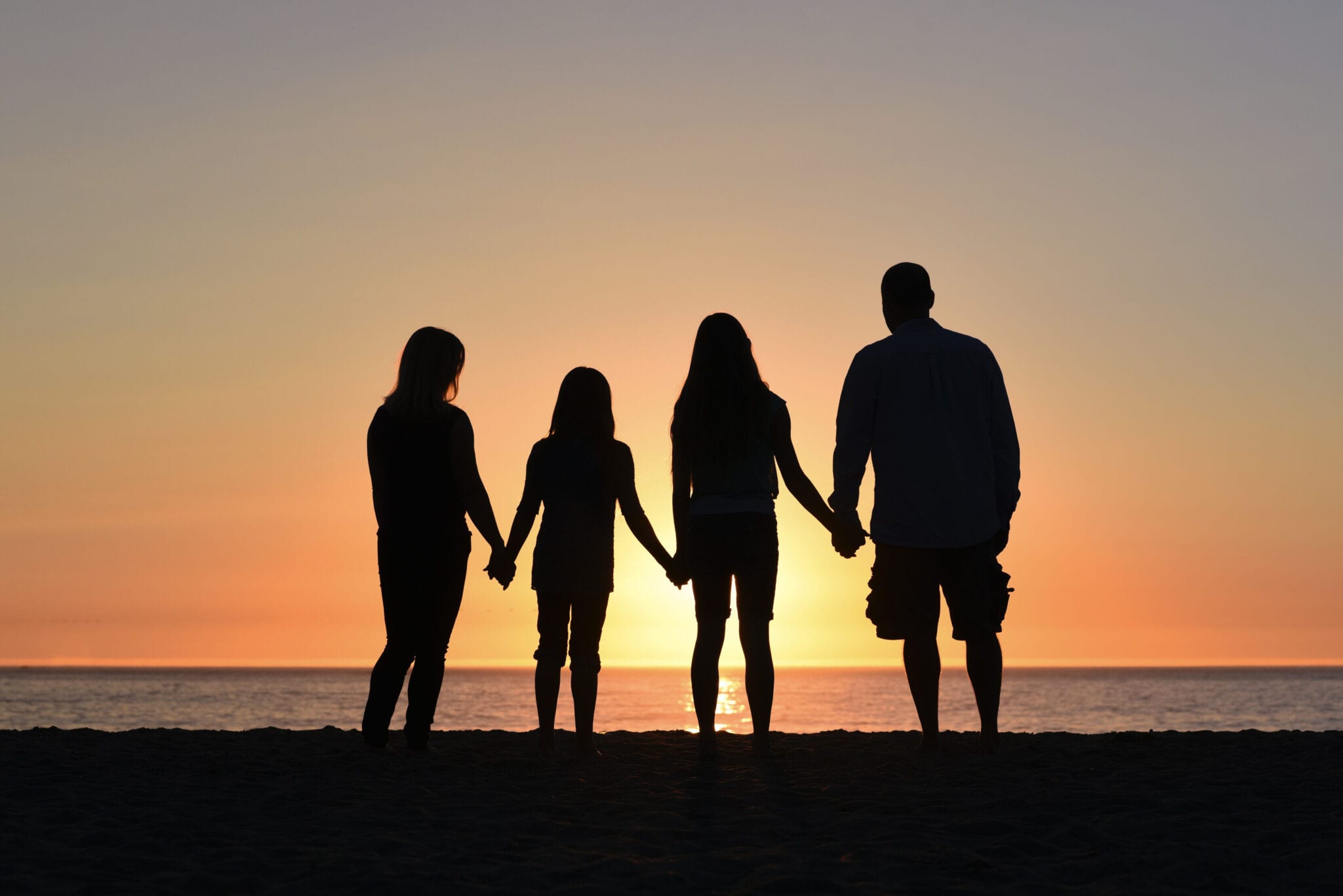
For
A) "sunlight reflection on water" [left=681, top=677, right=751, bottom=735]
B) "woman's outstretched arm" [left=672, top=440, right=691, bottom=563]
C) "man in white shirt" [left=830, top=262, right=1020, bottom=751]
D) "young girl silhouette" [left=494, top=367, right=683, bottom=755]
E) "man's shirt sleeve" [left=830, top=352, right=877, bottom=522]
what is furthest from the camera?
"sunlight reflection on water" [left=681, top=677, right=751, bottom=735]

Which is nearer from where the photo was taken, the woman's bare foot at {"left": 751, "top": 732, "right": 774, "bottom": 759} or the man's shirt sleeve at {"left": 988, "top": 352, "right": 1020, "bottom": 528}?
the man's shirt sleeve at {"left": 988, "top": 352, "right": 1020, "bottom": 528}

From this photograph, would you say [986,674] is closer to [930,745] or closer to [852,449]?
[930,745]

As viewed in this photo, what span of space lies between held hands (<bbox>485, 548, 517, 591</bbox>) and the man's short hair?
8.66 ft

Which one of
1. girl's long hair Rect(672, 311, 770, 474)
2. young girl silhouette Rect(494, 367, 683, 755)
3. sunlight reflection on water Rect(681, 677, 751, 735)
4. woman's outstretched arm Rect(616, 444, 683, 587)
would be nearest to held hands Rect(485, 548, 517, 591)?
young girl silhouette Rect(494, 367, 683, 755)

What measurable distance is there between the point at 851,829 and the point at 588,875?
117 cm

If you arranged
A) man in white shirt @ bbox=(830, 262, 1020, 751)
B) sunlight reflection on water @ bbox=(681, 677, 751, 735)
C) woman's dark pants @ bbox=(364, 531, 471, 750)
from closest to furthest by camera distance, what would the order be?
1. man in white shirt @ bbox=(830, 262, 1020, 751)
2. woman's dark pants @ bbox=(364, 531, 471, 750)
3. sunlight reflection on water @ bbox=(681, 677, 751, 735)

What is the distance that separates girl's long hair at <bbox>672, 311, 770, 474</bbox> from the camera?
20.5ft

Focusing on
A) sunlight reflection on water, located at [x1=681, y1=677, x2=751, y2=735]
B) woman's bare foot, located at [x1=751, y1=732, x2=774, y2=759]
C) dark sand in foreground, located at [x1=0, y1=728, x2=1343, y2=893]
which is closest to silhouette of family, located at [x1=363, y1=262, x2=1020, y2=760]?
woman's bare foot, located at [x1=751, y1=732, x2=774, y2=759]

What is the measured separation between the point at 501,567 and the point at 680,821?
268cm

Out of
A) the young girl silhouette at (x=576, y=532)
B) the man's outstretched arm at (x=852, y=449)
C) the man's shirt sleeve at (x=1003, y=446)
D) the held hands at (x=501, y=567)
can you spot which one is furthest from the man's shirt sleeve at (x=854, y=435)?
the held hands at (x=501, y=567)

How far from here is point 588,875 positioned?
12.3 ft

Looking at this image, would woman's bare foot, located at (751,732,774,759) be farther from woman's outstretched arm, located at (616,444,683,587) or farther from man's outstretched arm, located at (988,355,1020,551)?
man's outstretched arm, located at (988,355,1020,551)

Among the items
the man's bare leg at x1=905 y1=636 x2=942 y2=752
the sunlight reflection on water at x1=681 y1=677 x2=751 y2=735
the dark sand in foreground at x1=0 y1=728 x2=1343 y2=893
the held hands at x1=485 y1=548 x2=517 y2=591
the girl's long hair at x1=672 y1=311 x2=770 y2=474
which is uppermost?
the girl's long hair at x1=672 y1=311 x2=770 y2=474

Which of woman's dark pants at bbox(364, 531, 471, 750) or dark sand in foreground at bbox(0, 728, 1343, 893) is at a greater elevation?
woman's dark pants at bbox(364, 531, 471, 750)
